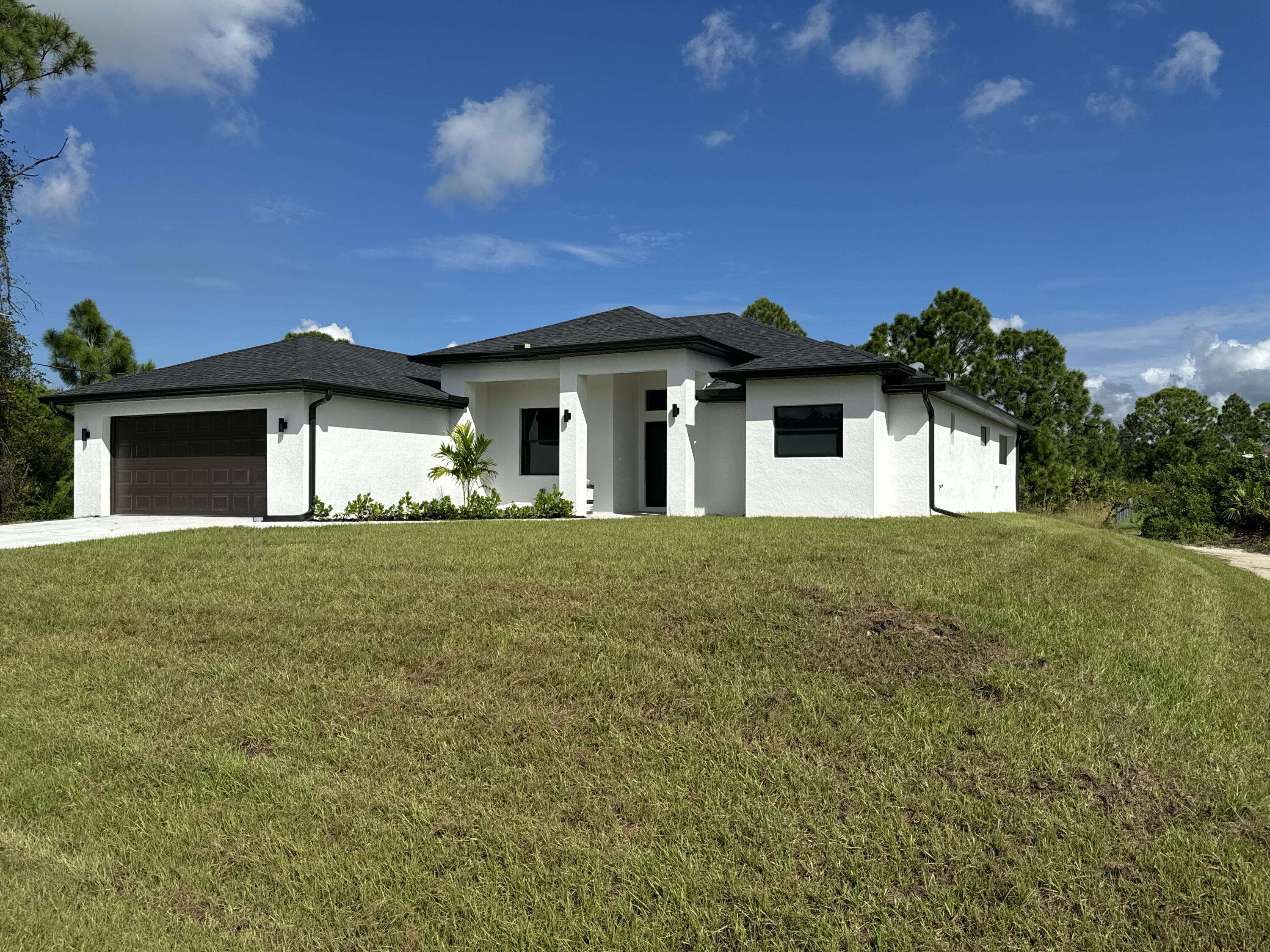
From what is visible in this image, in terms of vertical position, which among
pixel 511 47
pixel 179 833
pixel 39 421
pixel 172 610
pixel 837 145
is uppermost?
pixel 511 47

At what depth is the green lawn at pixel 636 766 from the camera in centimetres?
327

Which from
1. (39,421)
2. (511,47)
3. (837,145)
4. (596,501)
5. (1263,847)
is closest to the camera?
(1263,847)

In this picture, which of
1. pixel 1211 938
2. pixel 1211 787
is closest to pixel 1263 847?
pixel 1211 787

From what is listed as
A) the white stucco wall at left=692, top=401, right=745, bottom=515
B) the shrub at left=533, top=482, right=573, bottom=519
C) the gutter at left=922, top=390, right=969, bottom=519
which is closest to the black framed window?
the shrub at left=533, top=482, right=573, bottom=519

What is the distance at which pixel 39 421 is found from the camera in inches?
955

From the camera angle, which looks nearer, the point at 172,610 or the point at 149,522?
the point at 172,610

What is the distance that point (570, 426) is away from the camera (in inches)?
725

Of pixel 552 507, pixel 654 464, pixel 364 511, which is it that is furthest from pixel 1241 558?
pixel 364 511

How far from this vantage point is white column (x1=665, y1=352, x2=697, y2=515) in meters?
17.2

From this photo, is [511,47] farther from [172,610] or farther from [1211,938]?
[1211,938]

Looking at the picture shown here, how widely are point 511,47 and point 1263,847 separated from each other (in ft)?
55.0

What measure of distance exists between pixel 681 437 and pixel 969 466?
25.7 ft

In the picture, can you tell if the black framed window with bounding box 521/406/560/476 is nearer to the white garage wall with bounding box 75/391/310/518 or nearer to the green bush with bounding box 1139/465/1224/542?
the white garage wall with bounding box 75/391/310/518

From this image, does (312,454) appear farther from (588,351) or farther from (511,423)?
(588,351)
